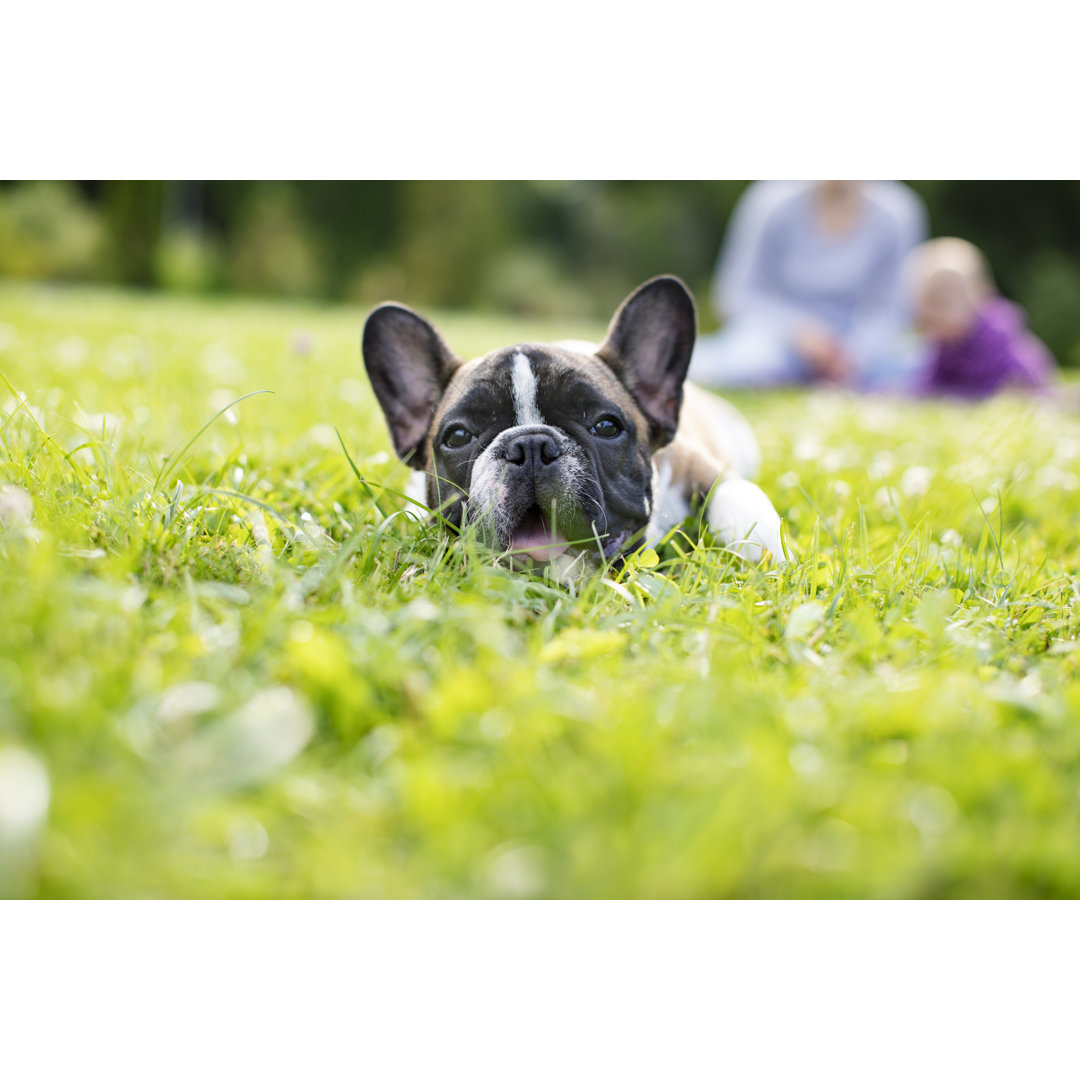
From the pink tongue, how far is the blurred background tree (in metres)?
19.5

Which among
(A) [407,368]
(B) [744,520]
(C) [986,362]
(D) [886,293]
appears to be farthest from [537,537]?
(D) [886,293]

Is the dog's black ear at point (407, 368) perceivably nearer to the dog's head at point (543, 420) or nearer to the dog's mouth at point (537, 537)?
the dog's head at point (543, 420)

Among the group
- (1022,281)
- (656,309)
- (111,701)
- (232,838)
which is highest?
(1022,281)

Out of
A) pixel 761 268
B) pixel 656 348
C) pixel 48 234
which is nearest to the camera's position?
pixel 656 348

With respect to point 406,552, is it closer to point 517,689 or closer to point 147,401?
point 517,689

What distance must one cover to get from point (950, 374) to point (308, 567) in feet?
30.6

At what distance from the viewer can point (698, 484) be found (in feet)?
11.1

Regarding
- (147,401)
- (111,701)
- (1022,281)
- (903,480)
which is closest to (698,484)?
(903,480)

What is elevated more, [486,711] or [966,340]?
[966,340]

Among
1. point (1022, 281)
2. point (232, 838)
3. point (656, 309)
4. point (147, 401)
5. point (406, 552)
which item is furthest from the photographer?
point (1022, 281)

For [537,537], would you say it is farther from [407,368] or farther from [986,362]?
[986,362]

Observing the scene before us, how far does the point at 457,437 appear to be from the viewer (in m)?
2.85

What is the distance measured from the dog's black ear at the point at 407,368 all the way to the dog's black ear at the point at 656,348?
62 cm

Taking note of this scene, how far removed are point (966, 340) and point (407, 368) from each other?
8358 mm
